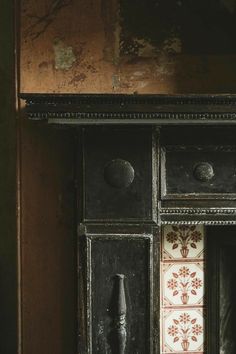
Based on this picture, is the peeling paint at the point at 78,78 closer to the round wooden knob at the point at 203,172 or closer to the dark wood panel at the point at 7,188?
the dark wood panel at the point at 7,188

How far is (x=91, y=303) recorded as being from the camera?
48.2 inches

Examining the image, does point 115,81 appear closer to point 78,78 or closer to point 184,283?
point 78,78

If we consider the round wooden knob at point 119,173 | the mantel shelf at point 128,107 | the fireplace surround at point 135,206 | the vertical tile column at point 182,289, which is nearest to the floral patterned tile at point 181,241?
the vertical tile column at point 182,289

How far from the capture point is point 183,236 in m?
1.39

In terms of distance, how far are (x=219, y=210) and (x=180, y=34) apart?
0.54 meters

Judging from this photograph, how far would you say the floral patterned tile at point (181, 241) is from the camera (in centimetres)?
139

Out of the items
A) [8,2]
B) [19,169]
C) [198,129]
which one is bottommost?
[19,169]

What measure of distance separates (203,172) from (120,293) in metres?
0.39

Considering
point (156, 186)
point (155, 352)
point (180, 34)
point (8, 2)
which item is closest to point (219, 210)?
point (156, 186)

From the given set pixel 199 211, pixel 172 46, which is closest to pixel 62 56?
pixel 172 46

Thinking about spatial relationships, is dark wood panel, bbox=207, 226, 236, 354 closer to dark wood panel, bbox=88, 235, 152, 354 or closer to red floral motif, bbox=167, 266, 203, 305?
red floral motif, bbox=167, 266, 203, 305

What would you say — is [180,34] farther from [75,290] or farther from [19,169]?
[75,290]

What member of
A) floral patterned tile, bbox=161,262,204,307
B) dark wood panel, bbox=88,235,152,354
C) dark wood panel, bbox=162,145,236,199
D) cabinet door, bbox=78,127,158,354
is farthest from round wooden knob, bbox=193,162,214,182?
floral patterned tile, bbox=161,262,204,307

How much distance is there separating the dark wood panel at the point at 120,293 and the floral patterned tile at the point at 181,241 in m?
0.19
